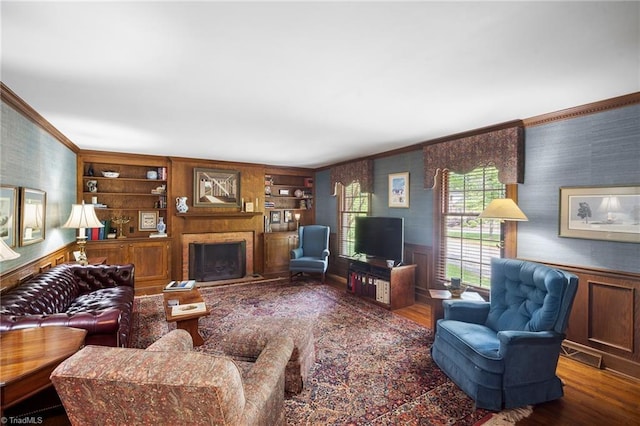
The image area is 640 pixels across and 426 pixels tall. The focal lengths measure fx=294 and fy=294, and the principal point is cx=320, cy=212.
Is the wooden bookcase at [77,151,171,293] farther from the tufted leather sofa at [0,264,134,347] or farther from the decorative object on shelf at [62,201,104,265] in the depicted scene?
the tufted leather sofa at [0,264,134,347]

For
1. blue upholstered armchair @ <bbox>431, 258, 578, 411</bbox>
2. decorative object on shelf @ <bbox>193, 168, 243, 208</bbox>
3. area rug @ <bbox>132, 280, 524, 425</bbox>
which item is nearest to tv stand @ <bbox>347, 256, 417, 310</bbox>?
area rug @ <bbox>132, 280, 524, 425</bbox>

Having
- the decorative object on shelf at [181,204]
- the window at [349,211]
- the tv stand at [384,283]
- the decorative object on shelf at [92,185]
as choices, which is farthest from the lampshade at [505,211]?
the decorative object on shelf at [92,185]

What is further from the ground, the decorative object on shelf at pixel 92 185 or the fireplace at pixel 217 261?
the decorative object on shelf at pixel 92 185

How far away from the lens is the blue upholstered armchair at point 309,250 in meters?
5.74

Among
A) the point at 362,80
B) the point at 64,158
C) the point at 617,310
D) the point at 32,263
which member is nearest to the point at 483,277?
the point at 617,310

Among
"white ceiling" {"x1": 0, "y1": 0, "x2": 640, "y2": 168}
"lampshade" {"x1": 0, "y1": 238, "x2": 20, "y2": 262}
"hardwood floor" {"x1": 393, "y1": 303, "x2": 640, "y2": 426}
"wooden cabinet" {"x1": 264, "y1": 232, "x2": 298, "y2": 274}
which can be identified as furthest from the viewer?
"wooden cabinet" {"x1": 264, "y1": 232, "x2": 298, "y2": 274}

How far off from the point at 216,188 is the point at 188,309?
337cm

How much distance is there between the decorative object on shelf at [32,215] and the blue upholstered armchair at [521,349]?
4064 mm

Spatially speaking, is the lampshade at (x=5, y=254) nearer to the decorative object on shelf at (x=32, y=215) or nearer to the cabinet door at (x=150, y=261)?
the decorative object on shelf at (x=32, y=215)

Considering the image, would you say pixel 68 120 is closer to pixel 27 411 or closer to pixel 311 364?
pixel 27 411

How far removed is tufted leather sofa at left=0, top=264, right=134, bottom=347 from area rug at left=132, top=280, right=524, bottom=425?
555 millimetres

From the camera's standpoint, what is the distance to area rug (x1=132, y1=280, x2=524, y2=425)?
209cm

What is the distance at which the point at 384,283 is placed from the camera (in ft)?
14.2

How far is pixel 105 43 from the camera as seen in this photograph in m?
1.76
